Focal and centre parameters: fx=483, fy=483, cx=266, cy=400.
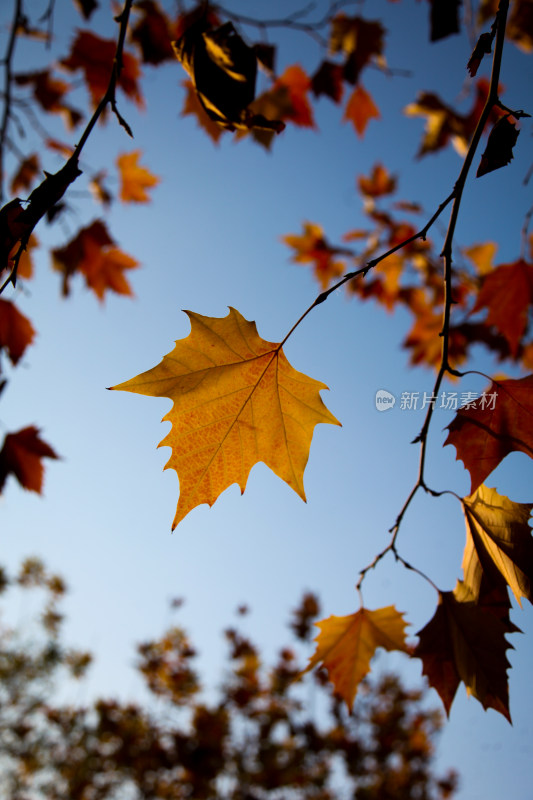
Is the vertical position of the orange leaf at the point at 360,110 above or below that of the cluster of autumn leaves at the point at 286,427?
above

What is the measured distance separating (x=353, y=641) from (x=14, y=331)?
136 cm

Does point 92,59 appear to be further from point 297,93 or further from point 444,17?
point 444,17

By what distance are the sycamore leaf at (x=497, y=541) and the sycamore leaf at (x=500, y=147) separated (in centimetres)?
51

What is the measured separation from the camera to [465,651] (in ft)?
2.70

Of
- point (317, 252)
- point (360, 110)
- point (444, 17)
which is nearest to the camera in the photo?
point (444, 17)

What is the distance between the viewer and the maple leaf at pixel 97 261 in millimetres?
2154

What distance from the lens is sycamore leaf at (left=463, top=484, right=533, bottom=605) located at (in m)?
0.74

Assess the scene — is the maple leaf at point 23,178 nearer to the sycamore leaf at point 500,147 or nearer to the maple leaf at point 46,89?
the maple leaf at point 46,89

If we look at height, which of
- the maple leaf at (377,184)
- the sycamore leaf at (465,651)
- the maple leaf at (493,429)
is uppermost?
the maple leaf at (377,184)

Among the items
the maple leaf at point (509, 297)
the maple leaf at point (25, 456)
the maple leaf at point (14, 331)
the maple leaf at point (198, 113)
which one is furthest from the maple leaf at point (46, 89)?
the maple leaf at point (509, 297)

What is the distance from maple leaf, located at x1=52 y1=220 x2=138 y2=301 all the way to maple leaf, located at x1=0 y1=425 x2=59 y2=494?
86 cm

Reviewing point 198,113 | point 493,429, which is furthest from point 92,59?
point 493,429

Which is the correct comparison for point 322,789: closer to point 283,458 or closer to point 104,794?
point 104,794

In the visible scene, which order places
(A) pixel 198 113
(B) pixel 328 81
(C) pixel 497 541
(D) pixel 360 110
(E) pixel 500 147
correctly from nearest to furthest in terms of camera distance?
(E) pixel 500 147
(C) pixel 497 541
(A) pixel 198 113
(B) pixel 328 81
(D) pixel 360 110
